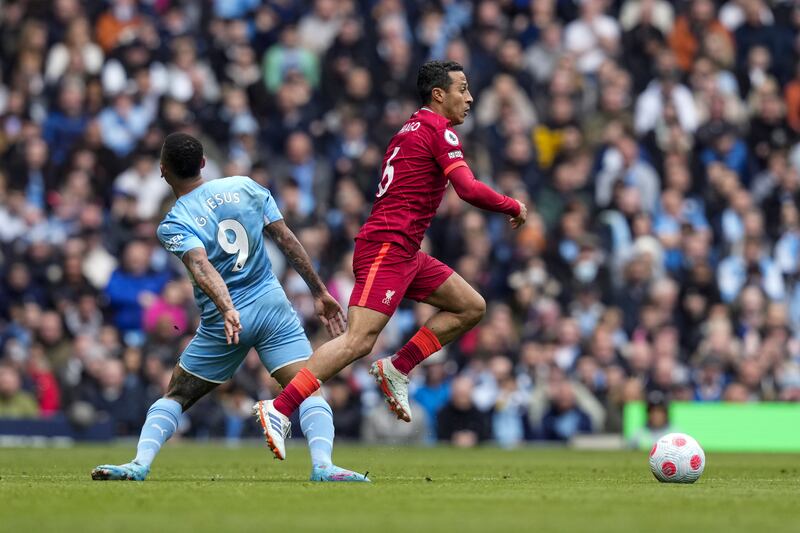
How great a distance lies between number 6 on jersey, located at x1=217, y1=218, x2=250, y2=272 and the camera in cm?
1102

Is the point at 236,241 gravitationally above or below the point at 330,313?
above

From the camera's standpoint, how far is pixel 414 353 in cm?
1211

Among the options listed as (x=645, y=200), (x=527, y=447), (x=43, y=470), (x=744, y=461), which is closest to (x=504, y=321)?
(x=527, y=447)

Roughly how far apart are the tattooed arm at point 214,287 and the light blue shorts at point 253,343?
38cm

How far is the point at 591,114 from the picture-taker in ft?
81.0

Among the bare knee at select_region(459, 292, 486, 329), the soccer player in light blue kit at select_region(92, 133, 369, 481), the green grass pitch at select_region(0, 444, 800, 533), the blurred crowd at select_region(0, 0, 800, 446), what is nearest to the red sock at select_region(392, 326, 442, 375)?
the bare knee at select_region(459, 292, 486, 329)

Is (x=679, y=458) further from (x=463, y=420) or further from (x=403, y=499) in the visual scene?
(x=463, y=420)

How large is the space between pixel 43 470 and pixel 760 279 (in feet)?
42.1

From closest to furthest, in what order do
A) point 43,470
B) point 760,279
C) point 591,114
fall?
point 43,470 → point 760,279 → point 591,114

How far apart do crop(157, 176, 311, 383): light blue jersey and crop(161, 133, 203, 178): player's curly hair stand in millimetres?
168

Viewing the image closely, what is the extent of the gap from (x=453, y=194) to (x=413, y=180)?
36.3 ft

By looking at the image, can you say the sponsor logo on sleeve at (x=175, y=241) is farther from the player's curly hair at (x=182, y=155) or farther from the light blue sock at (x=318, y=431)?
the light blue sock at (x=318, y=431)

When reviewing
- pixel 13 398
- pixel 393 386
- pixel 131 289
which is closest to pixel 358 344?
pixel 393 386

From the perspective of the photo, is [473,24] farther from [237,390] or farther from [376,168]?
[237,390]
